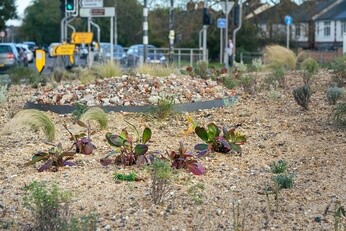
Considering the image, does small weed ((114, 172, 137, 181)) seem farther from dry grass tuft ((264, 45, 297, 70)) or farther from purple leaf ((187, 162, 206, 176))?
dry grass tuft ((264, 45, 297, 70))

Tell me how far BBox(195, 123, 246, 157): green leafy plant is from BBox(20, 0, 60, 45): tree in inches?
3169

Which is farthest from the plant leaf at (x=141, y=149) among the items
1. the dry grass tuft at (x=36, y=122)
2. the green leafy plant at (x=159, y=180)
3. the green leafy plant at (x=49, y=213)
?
the green leafy plant at (x=49, y=213)

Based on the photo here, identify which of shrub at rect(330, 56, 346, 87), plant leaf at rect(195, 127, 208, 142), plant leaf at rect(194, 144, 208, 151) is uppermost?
shrub at rect(330, 56, 346, 87)

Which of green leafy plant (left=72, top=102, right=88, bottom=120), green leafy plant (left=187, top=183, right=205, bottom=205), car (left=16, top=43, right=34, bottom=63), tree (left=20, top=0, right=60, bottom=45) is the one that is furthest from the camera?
tree (left=20, top=0, right=60, bottom=45)

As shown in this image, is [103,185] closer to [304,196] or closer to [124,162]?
[124,162]

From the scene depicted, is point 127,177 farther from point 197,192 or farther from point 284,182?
point 284,182

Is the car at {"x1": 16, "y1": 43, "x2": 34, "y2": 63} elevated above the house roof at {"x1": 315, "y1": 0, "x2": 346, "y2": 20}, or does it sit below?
below

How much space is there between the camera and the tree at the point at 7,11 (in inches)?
2581

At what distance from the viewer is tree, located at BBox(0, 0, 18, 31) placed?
2581 inches

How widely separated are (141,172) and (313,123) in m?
4.31

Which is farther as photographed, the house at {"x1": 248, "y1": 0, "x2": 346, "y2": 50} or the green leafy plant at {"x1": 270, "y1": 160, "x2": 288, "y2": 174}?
the house at {"x1": 248, "y1": 0, "x2": 346, "y2": 50}

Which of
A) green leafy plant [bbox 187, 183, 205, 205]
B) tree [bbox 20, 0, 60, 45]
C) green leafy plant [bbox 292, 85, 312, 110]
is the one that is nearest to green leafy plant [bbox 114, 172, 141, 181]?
green leafy plant [bbox 187, 183, 205, 205]

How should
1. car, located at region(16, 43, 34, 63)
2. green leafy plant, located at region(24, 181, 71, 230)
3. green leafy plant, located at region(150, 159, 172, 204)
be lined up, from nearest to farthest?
green leafy plant, located at region(24, 181, 71, 230), green leafy plant, located at region(150, 159, 172, 204), car, located at region(16, 43, 34, 63)

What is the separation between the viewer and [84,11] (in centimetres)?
3434
